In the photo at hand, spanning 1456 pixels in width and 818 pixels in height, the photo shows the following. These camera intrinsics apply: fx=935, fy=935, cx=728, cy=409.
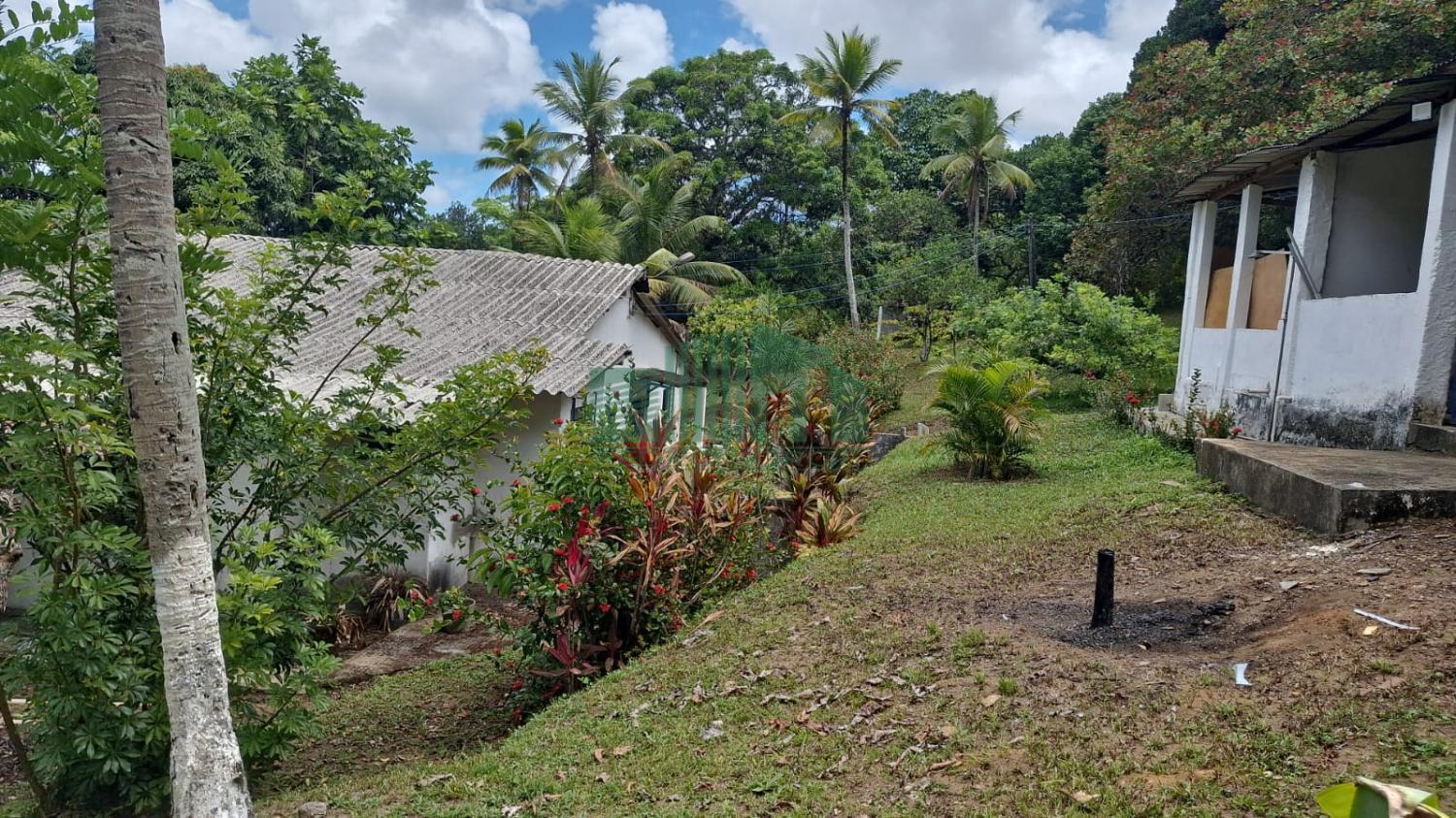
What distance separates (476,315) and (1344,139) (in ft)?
34.1

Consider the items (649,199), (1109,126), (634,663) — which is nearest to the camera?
(634,663)

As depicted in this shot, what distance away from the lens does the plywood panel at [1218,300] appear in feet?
41.2

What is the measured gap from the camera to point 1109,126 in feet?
74.0

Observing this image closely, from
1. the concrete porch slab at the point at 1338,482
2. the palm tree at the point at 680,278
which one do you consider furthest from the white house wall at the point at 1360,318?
the palm tree at the point at 680,278

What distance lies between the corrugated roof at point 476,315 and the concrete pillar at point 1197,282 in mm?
7832

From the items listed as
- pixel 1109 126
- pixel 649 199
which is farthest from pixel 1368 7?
pixel 649 199

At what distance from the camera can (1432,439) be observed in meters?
7.20

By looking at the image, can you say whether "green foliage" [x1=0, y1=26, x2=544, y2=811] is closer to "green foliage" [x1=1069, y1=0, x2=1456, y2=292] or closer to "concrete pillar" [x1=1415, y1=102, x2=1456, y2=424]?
"concrete pillar" [x1=1415, y1=102, x2=1456, y2=424]

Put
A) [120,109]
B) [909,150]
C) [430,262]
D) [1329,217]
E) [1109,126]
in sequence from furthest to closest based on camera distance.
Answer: [909,150], [1109,126], [1329,217], [430,262], [120,109]

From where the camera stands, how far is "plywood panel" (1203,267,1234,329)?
1257 cm

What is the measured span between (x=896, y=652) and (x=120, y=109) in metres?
4.32

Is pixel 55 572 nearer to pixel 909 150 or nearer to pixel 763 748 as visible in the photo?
pixel 763 748

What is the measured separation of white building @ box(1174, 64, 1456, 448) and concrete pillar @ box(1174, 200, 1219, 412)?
22mm

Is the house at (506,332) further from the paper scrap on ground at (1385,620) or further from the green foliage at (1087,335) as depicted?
the green foliage at (1087,335)
